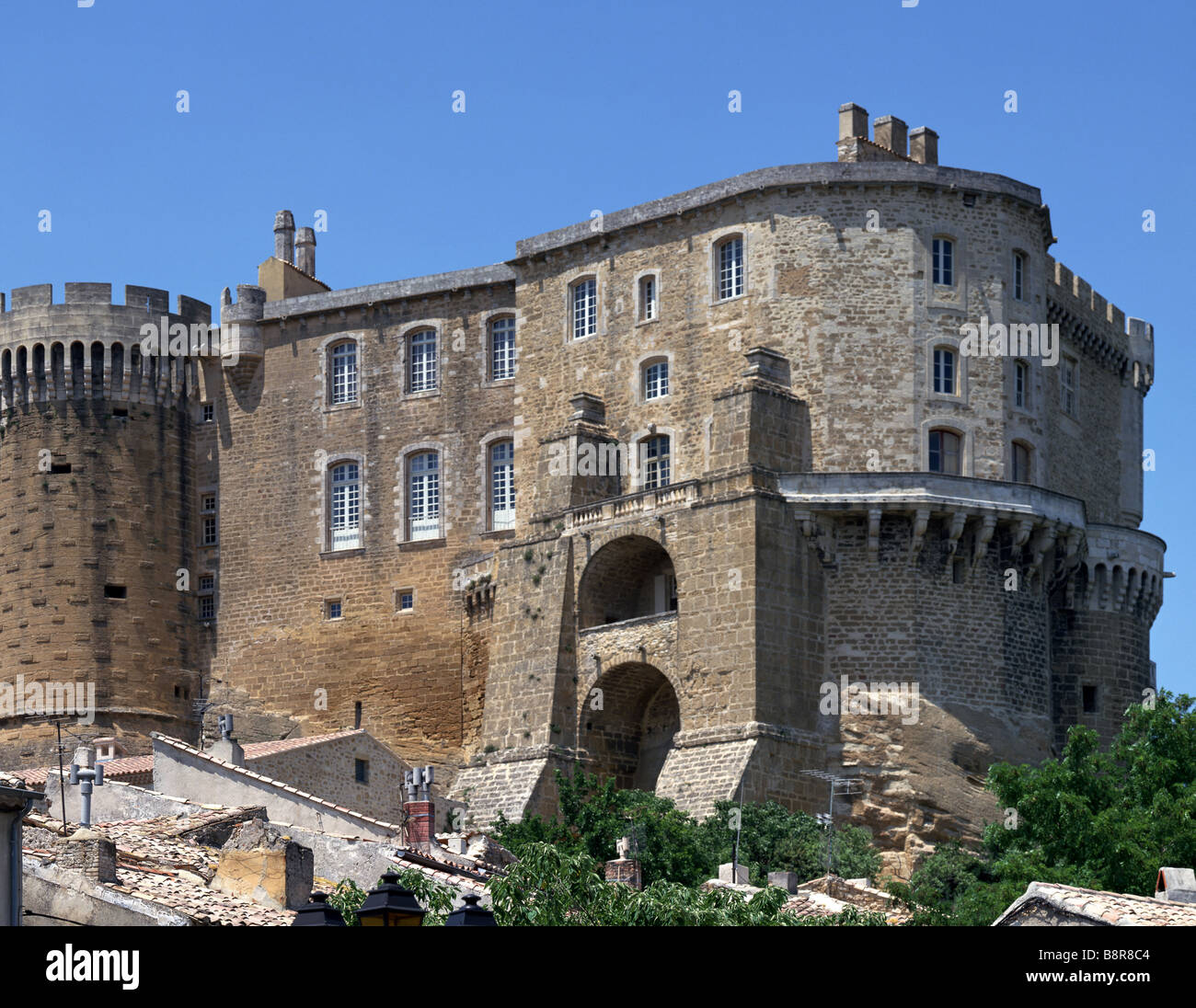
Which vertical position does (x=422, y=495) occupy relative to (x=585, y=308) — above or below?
below

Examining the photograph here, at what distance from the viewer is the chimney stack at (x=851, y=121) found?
54.1 meters

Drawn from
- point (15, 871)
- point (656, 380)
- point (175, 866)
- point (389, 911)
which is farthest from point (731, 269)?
point (389, 911)

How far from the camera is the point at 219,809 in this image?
122 feet

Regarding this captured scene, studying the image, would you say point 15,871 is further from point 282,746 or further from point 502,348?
point 502,348

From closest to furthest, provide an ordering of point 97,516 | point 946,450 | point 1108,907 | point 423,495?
point 1108,907
point 946,450
point 423,495
point 97,516

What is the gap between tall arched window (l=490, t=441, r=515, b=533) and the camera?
5503 centimetres

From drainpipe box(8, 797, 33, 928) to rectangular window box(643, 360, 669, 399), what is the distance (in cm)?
2882

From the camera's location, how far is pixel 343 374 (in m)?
58.1

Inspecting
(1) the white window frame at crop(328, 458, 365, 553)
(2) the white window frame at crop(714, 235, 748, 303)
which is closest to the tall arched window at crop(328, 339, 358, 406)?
(1) the white window frame at crop(328, 458, 365, 553)

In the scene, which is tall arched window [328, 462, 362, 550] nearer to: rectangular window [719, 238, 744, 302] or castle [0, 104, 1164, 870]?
castle [0, 104, 1164, 870]

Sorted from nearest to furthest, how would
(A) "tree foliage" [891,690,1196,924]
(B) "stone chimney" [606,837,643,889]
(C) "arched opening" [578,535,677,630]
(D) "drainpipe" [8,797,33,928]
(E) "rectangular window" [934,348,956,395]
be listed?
(D) "drainpipe" [8,797,33,928], (B) "stone chimney" [606,837,643,889], (A) "tree foliage" [891,690,1196,924], (E) "rectangular window" [934,348,956,395], (C) "arched opening" [578,535,677,630]

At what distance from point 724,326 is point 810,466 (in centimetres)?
363

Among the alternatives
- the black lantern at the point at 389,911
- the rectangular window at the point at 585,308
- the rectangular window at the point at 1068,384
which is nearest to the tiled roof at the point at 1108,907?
the black lantern at the point at 389,911

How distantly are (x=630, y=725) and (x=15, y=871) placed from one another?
2803cm
